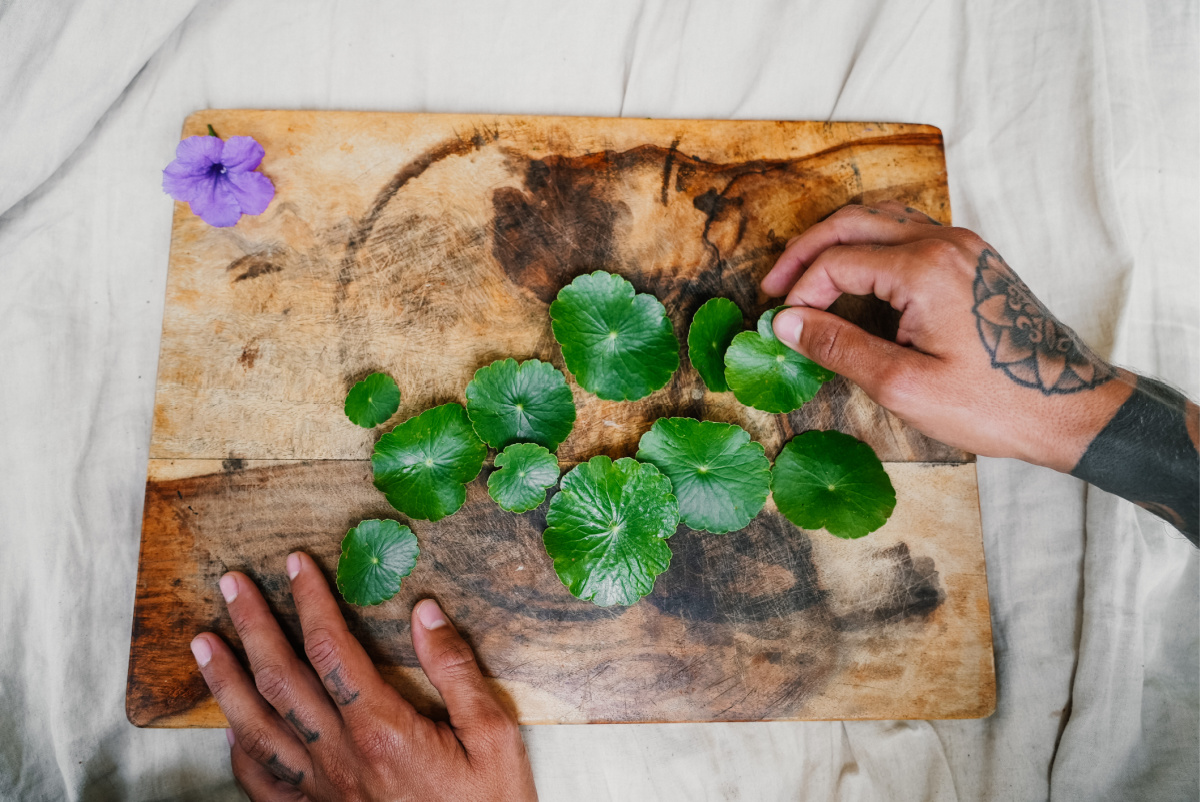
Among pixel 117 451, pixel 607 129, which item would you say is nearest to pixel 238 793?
pixel 117 451

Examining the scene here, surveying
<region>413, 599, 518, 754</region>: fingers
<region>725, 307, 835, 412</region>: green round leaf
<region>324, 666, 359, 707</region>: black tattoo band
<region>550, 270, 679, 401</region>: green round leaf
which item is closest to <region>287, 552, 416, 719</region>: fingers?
<region>324, 666, 359, 707</region>: black tattoo band

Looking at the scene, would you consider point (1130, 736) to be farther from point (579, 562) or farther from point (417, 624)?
point (417, 624)

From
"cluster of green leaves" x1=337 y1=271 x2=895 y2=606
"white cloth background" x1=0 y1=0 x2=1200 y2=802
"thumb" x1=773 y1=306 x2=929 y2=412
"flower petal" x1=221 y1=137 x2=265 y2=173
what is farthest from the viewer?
"white cloth background" x1=0 y1=0 x2=1200 y2=802

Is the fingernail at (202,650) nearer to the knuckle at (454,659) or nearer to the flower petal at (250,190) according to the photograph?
the knuckle at (454,659)

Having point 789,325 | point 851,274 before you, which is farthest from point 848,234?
point 789,325

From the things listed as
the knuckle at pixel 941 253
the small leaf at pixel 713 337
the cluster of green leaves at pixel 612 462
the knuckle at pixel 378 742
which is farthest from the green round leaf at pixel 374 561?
the knuckle at pixel 941 253

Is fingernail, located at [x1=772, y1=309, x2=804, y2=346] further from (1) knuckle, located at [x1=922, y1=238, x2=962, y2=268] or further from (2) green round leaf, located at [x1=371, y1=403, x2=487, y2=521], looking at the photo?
(2) green round leaf, located at [x1=371, y1=403, x2=487, y2=521]

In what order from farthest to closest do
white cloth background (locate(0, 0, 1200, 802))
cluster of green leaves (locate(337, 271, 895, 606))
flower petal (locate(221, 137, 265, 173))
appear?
white cloth background (locate(0, 0, 1200, 802))
flower petal (locate(221, 137, 265, 173))
cluster of green leaves (locate(337, 271, 895, 606))
